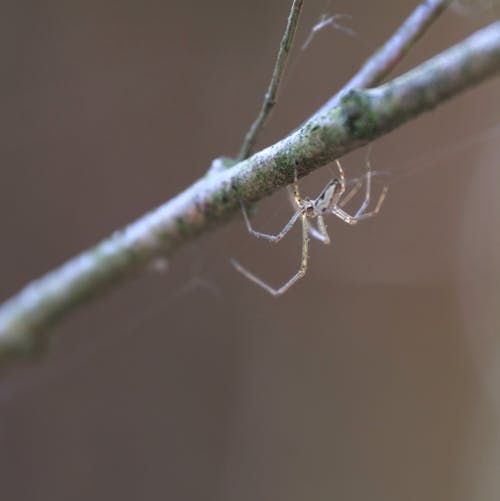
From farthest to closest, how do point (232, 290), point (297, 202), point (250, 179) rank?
1. point (232, 290)
2. point (297, 202)
3. point (250, 179)

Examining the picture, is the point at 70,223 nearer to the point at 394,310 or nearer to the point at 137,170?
the point at 137,170

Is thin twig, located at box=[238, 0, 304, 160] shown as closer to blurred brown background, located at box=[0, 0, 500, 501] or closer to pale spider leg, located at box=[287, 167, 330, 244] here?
pale spider leg, located at box=[287, 167, 330, 244]

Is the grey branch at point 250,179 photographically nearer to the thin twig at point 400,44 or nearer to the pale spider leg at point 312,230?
the thin twig at point 400,44

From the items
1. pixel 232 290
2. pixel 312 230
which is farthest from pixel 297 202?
pixel 232 290

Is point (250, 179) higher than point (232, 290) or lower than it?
lower

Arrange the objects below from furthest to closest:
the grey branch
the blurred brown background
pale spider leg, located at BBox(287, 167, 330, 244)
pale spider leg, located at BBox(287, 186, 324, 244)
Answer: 1. the blurred brown background
2. pale spider leg, located at BBox(287, 186, 324, 244)
3. pale spider leg, located at BBox(287, 167, 330, 244)
4. the grey branch

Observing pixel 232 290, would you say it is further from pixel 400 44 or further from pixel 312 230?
pixel 400 44

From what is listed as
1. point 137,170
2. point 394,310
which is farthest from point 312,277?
point 137,170

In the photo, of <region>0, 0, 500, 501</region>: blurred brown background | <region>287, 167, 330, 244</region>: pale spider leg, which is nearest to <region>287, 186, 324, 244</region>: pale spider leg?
<region>287, 167, 330, 244</region>: pale spider leg
